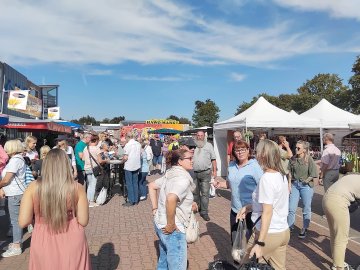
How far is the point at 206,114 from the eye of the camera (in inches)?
2514

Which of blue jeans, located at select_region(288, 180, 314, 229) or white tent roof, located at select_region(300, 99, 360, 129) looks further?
white tent roof, located at select_region(300, 99, 360, 129)

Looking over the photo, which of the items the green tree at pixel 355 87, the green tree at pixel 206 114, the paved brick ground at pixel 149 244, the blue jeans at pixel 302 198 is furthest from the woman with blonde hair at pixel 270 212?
the green tree at pixel 206 114

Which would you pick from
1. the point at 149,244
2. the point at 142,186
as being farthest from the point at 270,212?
the point at 142,186

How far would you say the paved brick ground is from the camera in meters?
4.98

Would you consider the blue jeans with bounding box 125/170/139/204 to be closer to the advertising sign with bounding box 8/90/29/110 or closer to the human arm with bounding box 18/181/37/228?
the human arm with bounding box 18/181/37/228

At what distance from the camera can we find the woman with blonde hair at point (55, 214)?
2764 mm

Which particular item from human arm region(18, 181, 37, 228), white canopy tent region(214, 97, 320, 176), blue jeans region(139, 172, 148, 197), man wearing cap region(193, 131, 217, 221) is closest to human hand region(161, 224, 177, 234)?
human arm region(18, 181, 37, 228)

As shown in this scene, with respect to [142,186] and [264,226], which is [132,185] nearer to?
[142,186]

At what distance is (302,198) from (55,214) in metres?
4.69

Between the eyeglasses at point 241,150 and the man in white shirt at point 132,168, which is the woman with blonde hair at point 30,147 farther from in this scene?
the eyeglasses at point 241,150

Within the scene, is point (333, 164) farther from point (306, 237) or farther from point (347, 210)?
point (347, 210)

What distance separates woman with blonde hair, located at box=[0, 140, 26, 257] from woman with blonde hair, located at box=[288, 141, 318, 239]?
173 inches

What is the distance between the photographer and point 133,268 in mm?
4801

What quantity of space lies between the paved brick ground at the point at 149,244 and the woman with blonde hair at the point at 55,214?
2.13 metres
